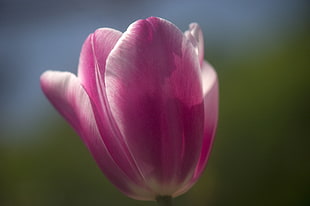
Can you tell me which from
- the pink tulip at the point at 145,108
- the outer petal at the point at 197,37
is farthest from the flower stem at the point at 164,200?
the outer petal at the point at 197,37

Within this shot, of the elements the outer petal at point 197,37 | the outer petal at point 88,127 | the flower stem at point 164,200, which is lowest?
the flower stem at point 164,200

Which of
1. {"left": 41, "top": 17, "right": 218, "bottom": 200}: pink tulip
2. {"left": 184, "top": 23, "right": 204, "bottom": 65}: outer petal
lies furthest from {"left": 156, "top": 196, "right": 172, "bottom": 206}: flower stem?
{"left": 184, "top": 23, "right": 204, "bottom": 65}: outer petal

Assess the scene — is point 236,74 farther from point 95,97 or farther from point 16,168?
point 95,97

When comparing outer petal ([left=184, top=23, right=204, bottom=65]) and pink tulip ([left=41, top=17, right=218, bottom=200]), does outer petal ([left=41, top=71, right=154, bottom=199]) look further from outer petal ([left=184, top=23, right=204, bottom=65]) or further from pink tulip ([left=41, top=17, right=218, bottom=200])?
outer petal ([left=184, top=23, right=204, bottom=65])

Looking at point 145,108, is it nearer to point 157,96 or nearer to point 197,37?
point 157,96

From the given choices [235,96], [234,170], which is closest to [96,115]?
[234,170]

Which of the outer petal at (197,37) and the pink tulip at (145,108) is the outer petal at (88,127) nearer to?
the pink tulip at (145,108)
